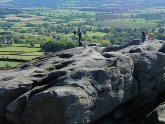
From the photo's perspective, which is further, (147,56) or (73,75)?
(147,56)

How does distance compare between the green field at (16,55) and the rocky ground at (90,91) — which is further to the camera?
the green field at (16,55)

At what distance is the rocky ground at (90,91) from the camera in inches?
1081

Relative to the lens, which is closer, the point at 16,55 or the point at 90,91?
the point at 90,91

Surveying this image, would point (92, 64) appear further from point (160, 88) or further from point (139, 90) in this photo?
point (160, 88)

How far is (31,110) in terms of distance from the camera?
27922 mm

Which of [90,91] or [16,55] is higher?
[90,91]

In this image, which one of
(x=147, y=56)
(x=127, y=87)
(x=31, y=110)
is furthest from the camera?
(x=147, y=56)

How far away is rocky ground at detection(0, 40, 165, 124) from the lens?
2747 centimetres

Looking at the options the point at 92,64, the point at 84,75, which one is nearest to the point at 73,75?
the point at 84,75

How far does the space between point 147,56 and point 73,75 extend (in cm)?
827

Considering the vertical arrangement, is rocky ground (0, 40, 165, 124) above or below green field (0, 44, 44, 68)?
above

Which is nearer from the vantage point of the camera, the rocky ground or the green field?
the rocky ground

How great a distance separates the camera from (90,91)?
28.8 meters

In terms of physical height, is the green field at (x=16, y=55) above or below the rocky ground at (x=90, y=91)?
below
